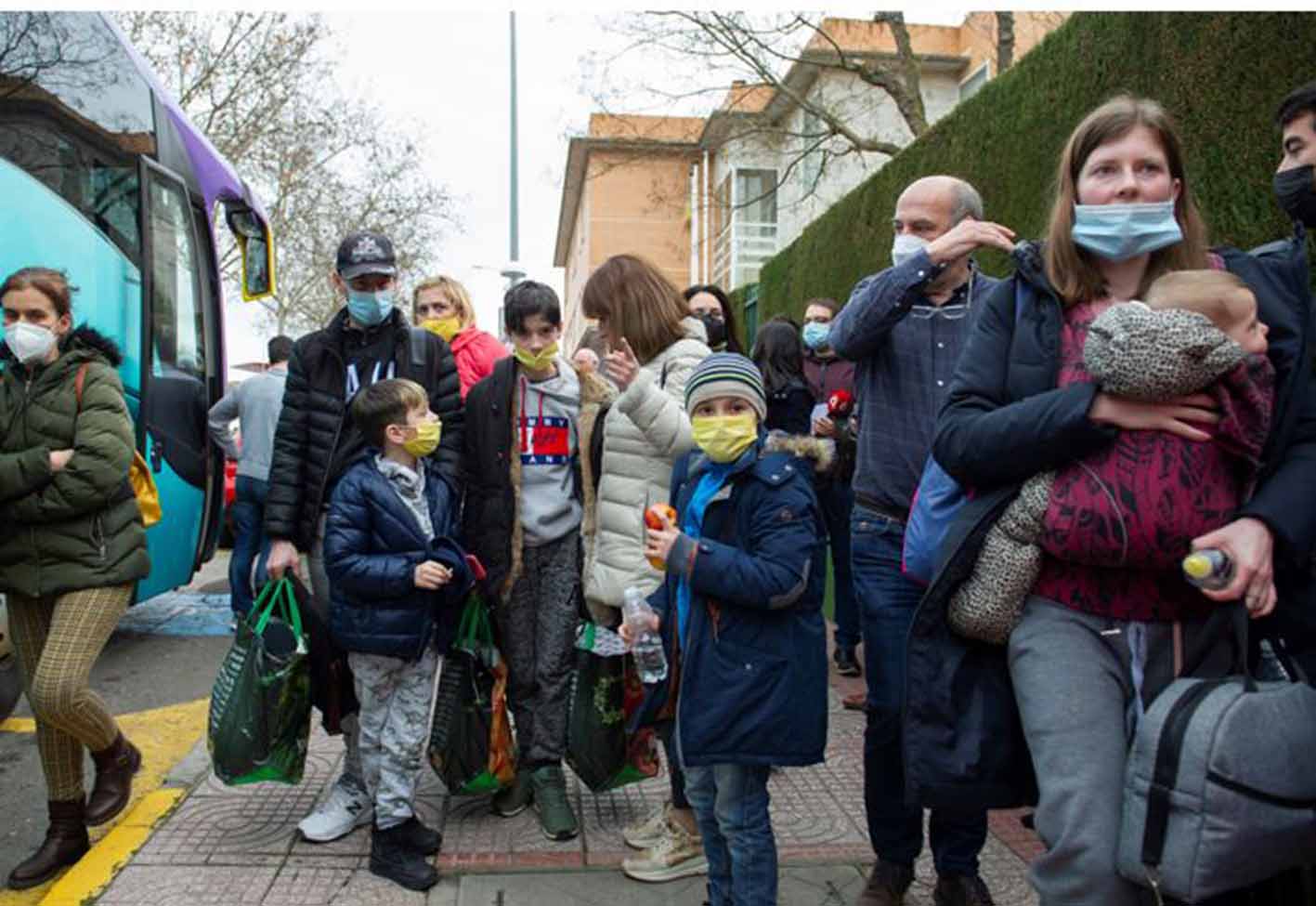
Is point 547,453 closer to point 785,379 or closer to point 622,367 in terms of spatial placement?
point 622,367

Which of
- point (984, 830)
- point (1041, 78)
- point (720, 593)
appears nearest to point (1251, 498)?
point (720, 593)

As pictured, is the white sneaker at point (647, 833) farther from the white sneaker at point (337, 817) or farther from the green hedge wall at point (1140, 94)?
the green hedge wall at point (1140, 94)

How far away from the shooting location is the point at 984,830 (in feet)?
10.1

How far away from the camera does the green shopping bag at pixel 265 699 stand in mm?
3537

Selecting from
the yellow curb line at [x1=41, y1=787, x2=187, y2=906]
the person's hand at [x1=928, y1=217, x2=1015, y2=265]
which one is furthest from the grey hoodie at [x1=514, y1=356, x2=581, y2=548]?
the yellow curb line at [x1=41, y1=787, x2=187, y2=906]

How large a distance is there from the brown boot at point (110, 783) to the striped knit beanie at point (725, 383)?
247 cm

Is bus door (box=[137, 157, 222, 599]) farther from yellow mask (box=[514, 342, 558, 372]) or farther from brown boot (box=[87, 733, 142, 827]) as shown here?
yellow mask (box=[514, 342, 558, 372])

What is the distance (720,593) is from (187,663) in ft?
17.3

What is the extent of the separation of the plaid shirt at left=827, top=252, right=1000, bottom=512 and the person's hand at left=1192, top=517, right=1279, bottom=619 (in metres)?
1.22

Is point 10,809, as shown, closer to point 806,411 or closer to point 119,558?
point 119,558

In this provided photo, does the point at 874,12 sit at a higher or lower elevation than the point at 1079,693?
higher

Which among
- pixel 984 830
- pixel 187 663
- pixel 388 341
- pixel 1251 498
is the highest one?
pixel 388 341

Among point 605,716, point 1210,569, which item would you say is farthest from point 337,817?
point 1210,569

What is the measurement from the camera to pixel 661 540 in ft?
9.13
